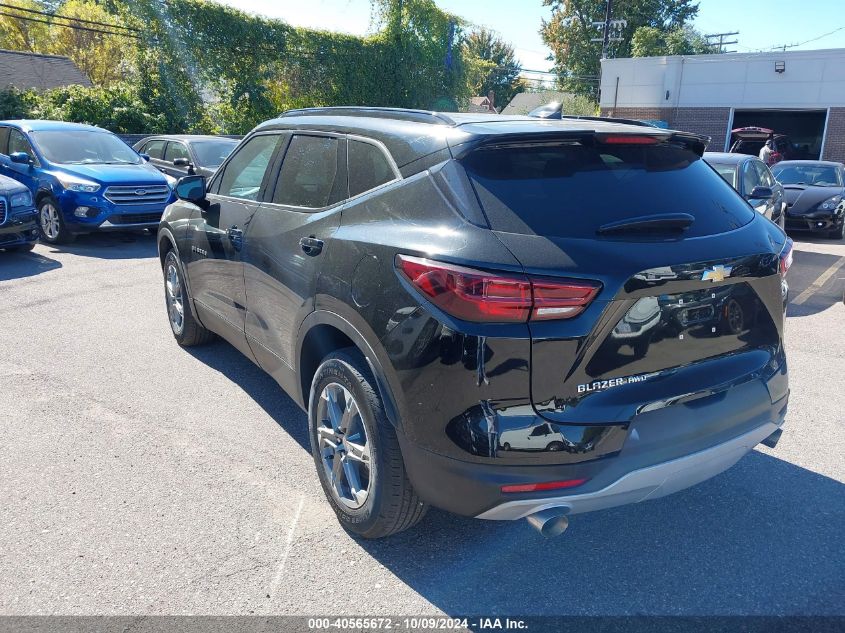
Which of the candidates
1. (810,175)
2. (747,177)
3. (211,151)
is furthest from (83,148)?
(810,175)

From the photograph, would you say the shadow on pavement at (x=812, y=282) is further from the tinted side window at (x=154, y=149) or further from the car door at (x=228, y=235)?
the tinted side window at (x=154, y=149)

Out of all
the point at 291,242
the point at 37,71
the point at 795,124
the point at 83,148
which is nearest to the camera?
the point at 291,242

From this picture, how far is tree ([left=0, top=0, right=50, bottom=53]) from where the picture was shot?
44250 mm

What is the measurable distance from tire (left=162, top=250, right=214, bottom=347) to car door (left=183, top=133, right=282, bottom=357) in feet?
1.07

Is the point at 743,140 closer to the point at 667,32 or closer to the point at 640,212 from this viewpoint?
the point at 640,212

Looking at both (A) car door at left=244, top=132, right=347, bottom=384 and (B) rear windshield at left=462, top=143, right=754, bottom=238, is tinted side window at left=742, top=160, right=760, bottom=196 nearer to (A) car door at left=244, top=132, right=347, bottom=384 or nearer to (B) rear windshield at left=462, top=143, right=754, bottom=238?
(B) rear windshield at left=462, top=143, right=754, bottom=238

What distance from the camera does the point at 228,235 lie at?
4.20 metres

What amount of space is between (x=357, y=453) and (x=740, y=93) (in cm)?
2932

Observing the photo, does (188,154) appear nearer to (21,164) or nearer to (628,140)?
(21,164)

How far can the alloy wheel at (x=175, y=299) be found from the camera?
5387 mm

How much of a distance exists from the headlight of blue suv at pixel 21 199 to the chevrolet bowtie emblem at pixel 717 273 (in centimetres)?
918

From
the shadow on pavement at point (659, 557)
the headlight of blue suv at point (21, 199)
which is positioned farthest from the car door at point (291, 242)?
the headlight of blue suv at point (21, 199)

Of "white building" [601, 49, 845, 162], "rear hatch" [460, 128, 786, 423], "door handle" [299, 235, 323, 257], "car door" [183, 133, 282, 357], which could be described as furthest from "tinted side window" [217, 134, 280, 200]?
"white building" [601, 49, 845, 162]

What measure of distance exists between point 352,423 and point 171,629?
104 cm
